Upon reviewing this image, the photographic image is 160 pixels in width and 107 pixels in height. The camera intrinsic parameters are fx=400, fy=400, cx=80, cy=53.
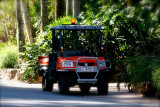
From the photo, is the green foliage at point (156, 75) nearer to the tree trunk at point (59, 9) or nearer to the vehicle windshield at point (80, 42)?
the vehicle windshield at point (80, 42)

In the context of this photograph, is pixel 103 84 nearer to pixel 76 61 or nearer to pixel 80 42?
pixel 76 61

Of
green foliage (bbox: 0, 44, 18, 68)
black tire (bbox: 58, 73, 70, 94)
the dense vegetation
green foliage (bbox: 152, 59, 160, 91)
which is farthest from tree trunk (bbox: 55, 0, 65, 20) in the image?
green foliage (bbox: 152, 59, 160, 91)

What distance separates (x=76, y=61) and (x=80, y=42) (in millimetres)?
1655

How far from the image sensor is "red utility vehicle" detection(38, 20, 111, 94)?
39.4 feet

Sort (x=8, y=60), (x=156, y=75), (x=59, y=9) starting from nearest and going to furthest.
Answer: (x=156, y=75)
(x=8, y=60)
(x=59, y=9)

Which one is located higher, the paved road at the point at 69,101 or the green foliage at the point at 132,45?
the green foliage at the point at 132,45

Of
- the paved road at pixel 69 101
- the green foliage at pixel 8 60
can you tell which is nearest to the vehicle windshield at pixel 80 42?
the paved road at pixel 69 101

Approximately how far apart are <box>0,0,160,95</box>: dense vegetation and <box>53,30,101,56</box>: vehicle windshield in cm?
77

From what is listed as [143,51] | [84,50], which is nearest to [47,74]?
[84,50]

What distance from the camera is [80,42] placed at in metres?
13.6

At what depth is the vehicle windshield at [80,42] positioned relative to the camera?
13.3 meters

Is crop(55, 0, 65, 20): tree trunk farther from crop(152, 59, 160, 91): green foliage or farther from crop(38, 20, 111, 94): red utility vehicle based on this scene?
crop(152, 59, 160, 91): green foliage

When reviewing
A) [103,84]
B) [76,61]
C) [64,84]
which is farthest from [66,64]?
[103,84]

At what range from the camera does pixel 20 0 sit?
79.2 feet
